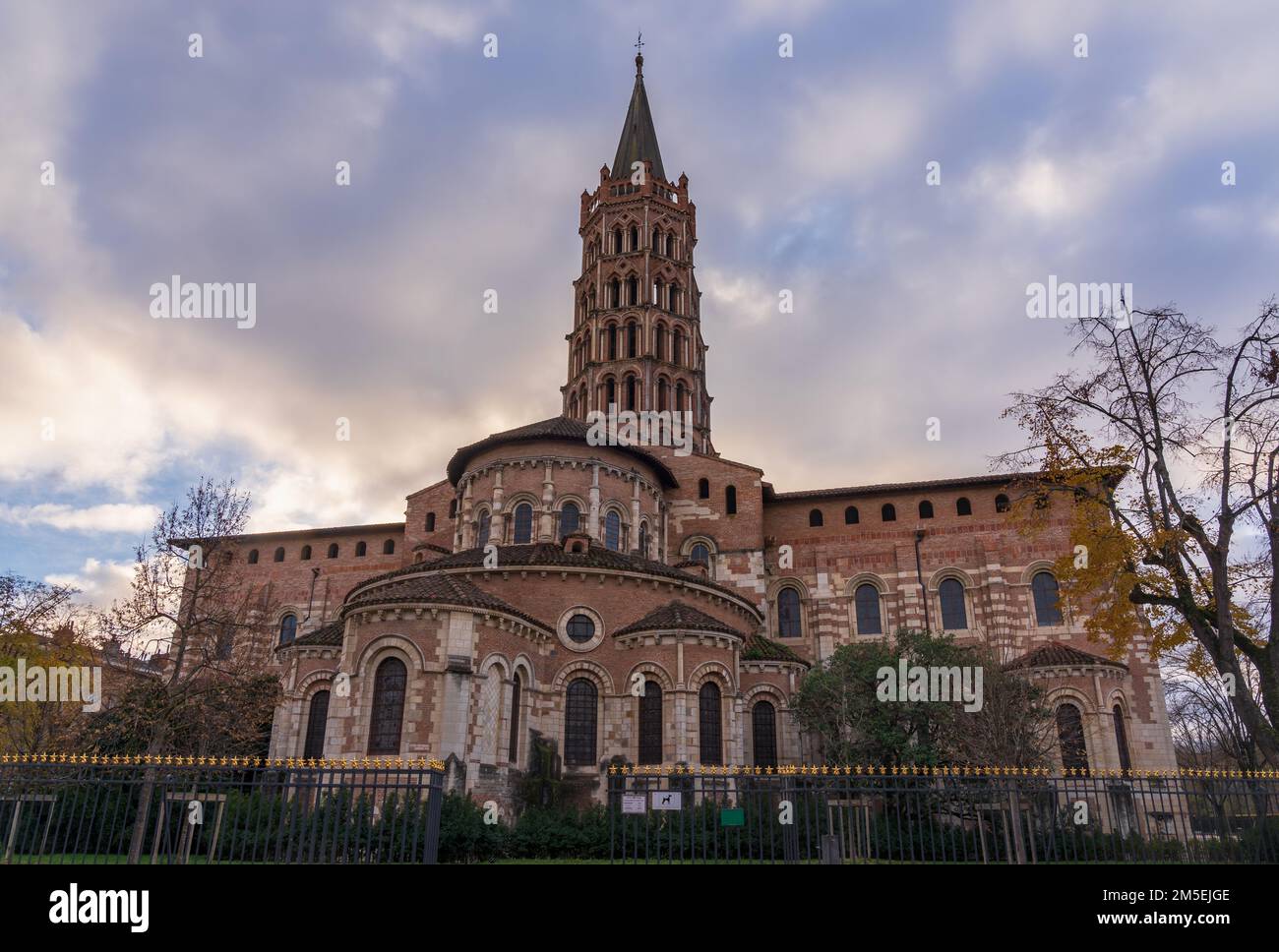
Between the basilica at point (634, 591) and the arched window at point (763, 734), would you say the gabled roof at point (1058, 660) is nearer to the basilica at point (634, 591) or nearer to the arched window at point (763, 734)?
the basilica at point (634, 591)

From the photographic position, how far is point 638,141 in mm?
56844

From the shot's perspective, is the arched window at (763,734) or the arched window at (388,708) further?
the arched window at (763,734)

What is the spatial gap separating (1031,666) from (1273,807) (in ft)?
42.7

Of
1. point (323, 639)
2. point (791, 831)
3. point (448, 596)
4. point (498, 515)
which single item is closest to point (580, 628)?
point (448, 596)

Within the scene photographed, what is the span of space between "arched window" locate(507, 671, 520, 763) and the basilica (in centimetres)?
8

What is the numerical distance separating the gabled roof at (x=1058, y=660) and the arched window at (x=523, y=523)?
1902 cm

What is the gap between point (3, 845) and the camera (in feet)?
53.5

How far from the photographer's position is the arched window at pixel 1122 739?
3155 centimetres

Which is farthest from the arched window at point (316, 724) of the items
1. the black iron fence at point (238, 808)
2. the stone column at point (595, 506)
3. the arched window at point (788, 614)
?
the arched window at point (788, 614)

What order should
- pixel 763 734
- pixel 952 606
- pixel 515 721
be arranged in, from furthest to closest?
pixel 952 606 < pixel 763 734 < pixel 515 721

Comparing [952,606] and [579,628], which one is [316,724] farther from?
[952,606]

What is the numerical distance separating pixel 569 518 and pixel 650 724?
1077 cm
